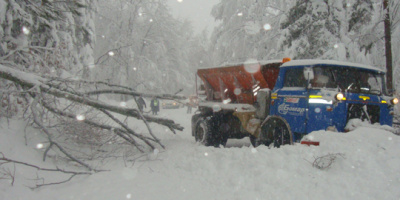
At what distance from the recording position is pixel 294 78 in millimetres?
6316

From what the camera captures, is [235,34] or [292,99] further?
[235,34]

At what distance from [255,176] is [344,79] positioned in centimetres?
311

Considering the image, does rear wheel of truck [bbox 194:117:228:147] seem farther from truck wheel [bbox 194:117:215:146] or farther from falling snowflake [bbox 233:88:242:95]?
Result: falling snowflake [bbox 233:88:242:95]

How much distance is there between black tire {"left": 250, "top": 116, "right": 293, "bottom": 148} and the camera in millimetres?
6125

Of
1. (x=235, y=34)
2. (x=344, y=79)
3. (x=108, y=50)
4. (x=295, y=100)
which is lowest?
(x=295, y=100)

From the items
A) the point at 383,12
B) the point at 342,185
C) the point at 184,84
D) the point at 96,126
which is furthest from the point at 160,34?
the point at 342,185

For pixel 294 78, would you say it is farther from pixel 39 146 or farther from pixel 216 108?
pixel 39 146

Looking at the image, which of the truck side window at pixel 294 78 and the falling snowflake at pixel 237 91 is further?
the falling snowflake at pixel 237 91

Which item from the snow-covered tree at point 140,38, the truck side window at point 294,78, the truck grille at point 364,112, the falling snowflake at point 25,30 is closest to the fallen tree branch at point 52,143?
the falling snowflake at point 25,30

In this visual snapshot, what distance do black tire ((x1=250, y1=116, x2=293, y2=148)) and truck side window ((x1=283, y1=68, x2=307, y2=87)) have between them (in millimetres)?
813

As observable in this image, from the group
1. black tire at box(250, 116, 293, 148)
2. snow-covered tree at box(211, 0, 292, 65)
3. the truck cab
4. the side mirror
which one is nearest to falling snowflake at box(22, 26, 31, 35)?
black tire at box(250, 116, 293, 148)

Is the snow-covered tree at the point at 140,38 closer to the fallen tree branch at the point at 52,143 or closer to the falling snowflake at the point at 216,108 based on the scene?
the falling snowflake at the point at 216,108

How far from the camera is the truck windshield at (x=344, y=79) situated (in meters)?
5.76

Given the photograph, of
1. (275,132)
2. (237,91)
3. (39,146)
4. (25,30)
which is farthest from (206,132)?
(25,30)
